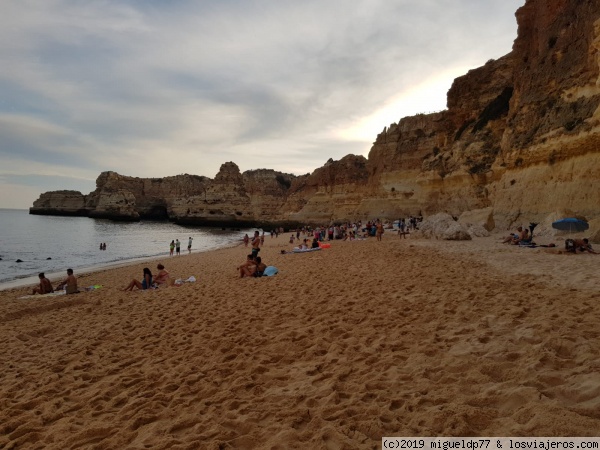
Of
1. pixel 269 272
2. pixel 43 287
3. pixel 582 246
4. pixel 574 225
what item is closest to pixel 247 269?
pixel 269 272

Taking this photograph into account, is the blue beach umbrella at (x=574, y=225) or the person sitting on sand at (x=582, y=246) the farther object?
the blue beach umbrella at (x=574, y=225)

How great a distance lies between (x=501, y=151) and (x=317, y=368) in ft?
91.2

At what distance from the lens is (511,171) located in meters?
22.1

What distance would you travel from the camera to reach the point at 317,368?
3959 millimetres

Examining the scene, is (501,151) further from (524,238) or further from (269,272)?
(269,272)

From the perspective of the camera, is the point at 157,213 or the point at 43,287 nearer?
the point at 43,287

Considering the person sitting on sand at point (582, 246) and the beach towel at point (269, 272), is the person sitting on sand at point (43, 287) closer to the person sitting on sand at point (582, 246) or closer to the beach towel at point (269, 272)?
the beach towel at point (269, 272)

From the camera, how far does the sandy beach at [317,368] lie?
2701 mm

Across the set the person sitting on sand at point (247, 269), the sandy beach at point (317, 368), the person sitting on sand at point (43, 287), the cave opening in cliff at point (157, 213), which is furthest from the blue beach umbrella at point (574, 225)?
the cave opening in cliff at point (157, 213)

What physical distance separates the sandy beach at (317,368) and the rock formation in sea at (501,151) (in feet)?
40.5

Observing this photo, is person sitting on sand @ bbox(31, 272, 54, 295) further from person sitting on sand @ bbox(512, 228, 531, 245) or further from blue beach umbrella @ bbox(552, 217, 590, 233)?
blue beach umbrella @ bbox(552, 217, 590, 233)

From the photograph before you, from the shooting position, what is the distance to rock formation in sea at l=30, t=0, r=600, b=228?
16.9 meters

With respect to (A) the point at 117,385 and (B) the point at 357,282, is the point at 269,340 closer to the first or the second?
(A) the point at 117,385

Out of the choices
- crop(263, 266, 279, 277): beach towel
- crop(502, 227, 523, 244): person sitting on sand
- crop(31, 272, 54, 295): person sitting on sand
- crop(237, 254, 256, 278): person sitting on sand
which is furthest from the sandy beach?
crop(502, 227, 523, 244): person sitting on sand
